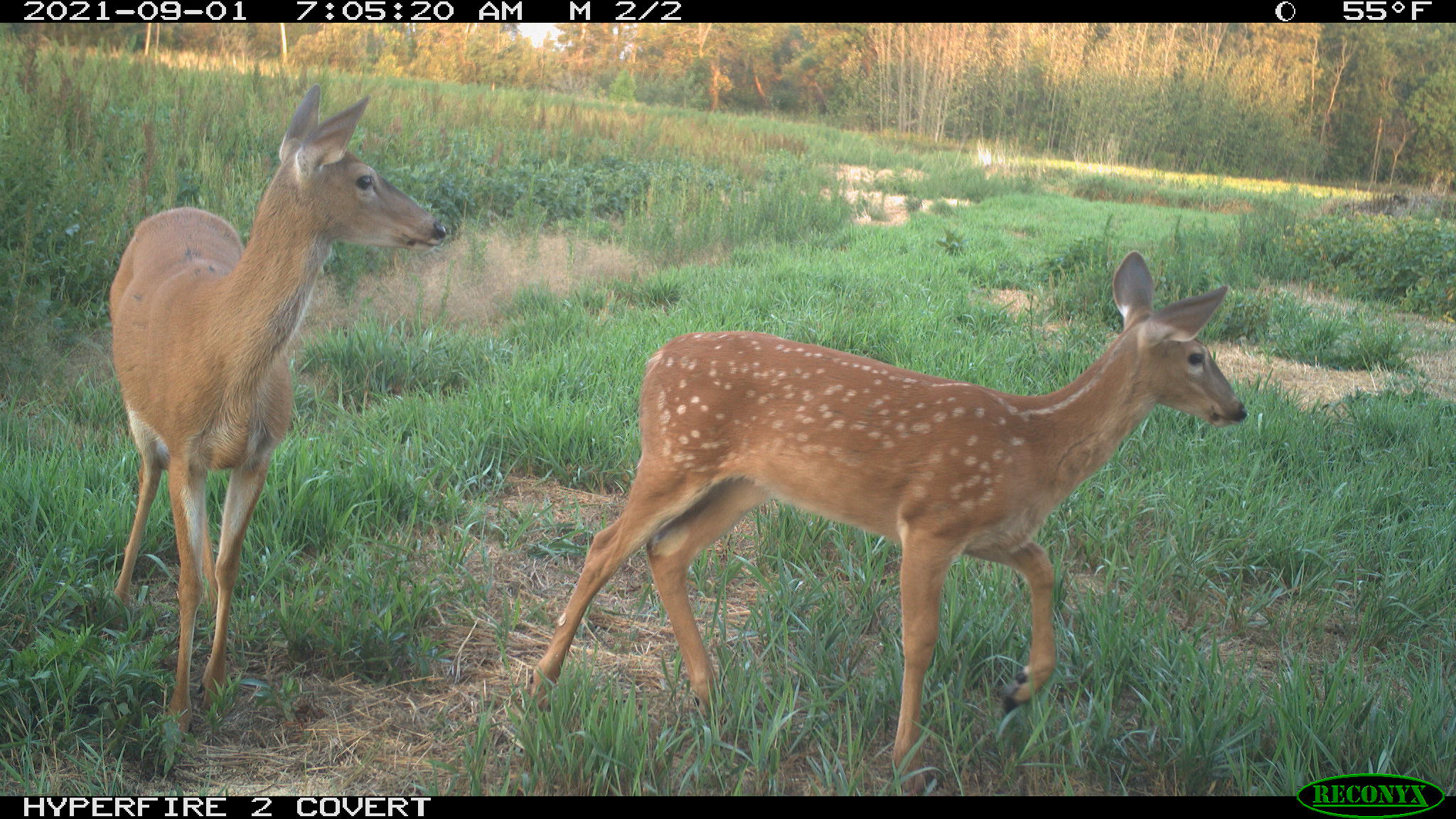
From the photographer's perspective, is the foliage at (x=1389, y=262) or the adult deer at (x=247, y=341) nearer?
the adult deer at (x=247, y=341)

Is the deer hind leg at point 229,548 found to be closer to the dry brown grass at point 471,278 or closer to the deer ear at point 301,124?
the deer ear at point 301,124

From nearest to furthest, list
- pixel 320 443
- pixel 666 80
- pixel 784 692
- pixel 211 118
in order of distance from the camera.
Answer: pixel 784 692, pixel 320 443, pixel 211 118, pixel 666 80

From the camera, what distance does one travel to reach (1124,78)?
25.9 meters

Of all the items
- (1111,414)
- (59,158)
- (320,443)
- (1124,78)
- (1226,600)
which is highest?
(1124,78)

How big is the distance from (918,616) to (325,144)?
215 cm

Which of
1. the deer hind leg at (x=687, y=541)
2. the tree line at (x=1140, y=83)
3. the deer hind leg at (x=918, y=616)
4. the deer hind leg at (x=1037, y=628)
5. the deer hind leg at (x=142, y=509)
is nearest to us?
the deer hind leg at (x=918, y=616)

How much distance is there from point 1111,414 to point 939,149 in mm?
25473

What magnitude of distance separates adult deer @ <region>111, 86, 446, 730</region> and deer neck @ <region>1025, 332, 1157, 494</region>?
1916mm

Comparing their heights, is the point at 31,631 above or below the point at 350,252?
below

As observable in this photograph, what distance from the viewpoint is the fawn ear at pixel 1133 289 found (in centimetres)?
293

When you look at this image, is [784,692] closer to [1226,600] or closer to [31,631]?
[1226,600]

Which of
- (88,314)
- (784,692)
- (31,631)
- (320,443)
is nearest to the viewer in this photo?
(784,692)

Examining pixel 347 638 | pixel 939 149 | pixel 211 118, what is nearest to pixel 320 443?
pixel 347 638
